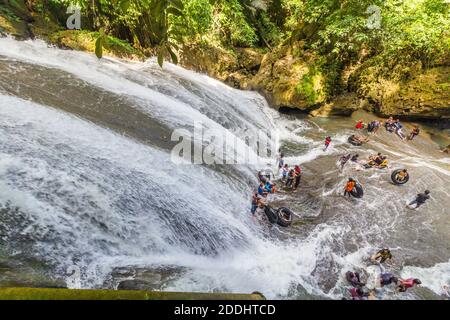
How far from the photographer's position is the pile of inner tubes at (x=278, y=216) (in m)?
8.40

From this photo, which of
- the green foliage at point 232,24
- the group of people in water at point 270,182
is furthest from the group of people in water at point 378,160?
the green foliage at point 232,24

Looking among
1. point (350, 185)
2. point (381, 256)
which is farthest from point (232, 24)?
point (381, 256)

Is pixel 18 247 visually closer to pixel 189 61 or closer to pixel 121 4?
pixel 121 4

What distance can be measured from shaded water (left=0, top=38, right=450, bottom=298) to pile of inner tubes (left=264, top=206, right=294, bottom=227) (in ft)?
0.75

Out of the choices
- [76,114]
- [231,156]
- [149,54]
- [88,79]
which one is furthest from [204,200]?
[149,54]

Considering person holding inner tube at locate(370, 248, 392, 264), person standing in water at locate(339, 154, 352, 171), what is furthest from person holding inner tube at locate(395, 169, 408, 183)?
person holding inner tube at locate(370, 248, 392, 264)

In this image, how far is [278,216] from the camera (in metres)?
8.49

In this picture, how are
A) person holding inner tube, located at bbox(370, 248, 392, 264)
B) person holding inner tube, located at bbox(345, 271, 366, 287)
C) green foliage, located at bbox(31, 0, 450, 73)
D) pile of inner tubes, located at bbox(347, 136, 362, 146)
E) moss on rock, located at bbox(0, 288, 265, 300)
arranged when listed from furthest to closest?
green foliage, located at bbox(31, 0, 450, 73) < pile of inner tubes, located at bbox(347, 136, 362, 146) < person holding inner tube, located at bbox(370, 248, 392, 264) < person holding inner tube, located at bbox(345, 271, 366, 287) < moss on rock, located at bbox(0, 288, 265, 300)

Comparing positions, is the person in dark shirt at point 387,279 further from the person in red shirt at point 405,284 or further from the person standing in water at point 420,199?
the person standing in water at point 420,199

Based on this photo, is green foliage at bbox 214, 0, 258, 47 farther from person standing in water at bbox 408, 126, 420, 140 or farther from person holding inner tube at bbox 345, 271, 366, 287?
person holding inner tube at bbox 345, 271, 366, 287

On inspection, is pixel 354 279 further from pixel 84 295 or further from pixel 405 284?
pixel 84 295

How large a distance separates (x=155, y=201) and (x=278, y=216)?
144 inches

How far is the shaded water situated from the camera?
499cm

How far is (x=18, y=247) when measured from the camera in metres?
4.44
